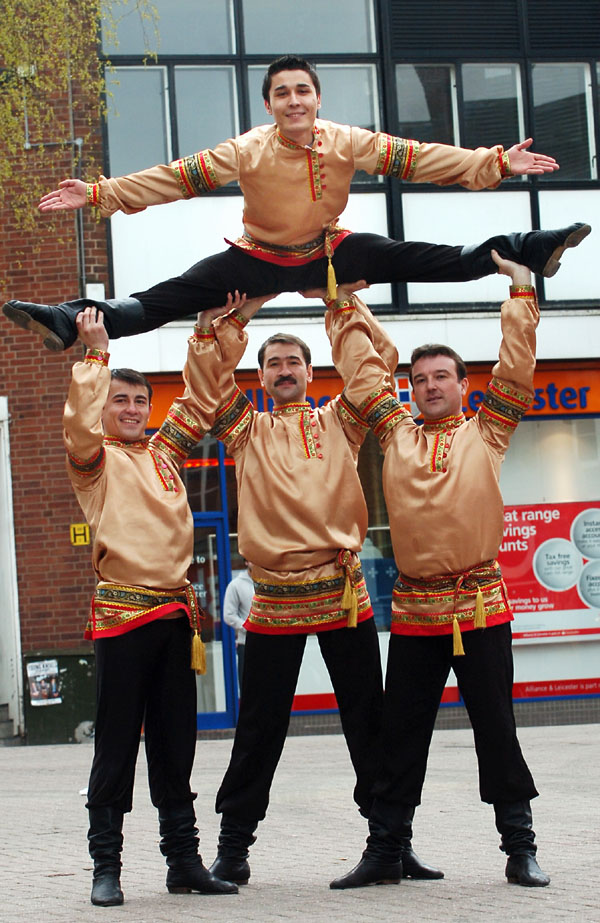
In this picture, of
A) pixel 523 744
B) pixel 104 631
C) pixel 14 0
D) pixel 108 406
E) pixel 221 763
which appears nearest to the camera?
pixel 104 631

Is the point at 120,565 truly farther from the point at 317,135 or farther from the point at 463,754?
the point at 463,754

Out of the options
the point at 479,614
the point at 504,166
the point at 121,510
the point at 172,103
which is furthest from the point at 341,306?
the point at 172,103

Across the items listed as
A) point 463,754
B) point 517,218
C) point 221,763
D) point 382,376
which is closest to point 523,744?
point 463,754

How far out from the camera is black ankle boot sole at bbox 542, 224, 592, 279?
5355mm

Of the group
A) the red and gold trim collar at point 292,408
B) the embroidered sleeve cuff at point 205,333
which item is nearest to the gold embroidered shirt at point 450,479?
the red and gold trim collar at point 292,408

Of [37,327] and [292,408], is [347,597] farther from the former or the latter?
[37,327]

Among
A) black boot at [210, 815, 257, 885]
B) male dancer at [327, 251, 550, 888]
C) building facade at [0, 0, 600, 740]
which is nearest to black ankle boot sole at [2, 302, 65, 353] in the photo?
male dancer at [327, 251, 550, 888]

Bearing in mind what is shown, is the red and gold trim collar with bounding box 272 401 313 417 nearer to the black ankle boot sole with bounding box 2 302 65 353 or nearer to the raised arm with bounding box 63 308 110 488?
the raised arm with bounding box 63 308 110 488

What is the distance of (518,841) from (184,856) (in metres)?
1.38

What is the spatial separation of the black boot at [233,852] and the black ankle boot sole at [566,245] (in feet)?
8.72

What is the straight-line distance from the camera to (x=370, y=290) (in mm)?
A: 14016

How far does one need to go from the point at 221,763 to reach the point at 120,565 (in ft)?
20.4

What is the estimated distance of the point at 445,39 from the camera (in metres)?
14.2

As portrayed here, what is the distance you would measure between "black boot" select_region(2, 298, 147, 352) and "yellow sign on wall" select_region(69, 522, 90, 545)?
26.5ft
